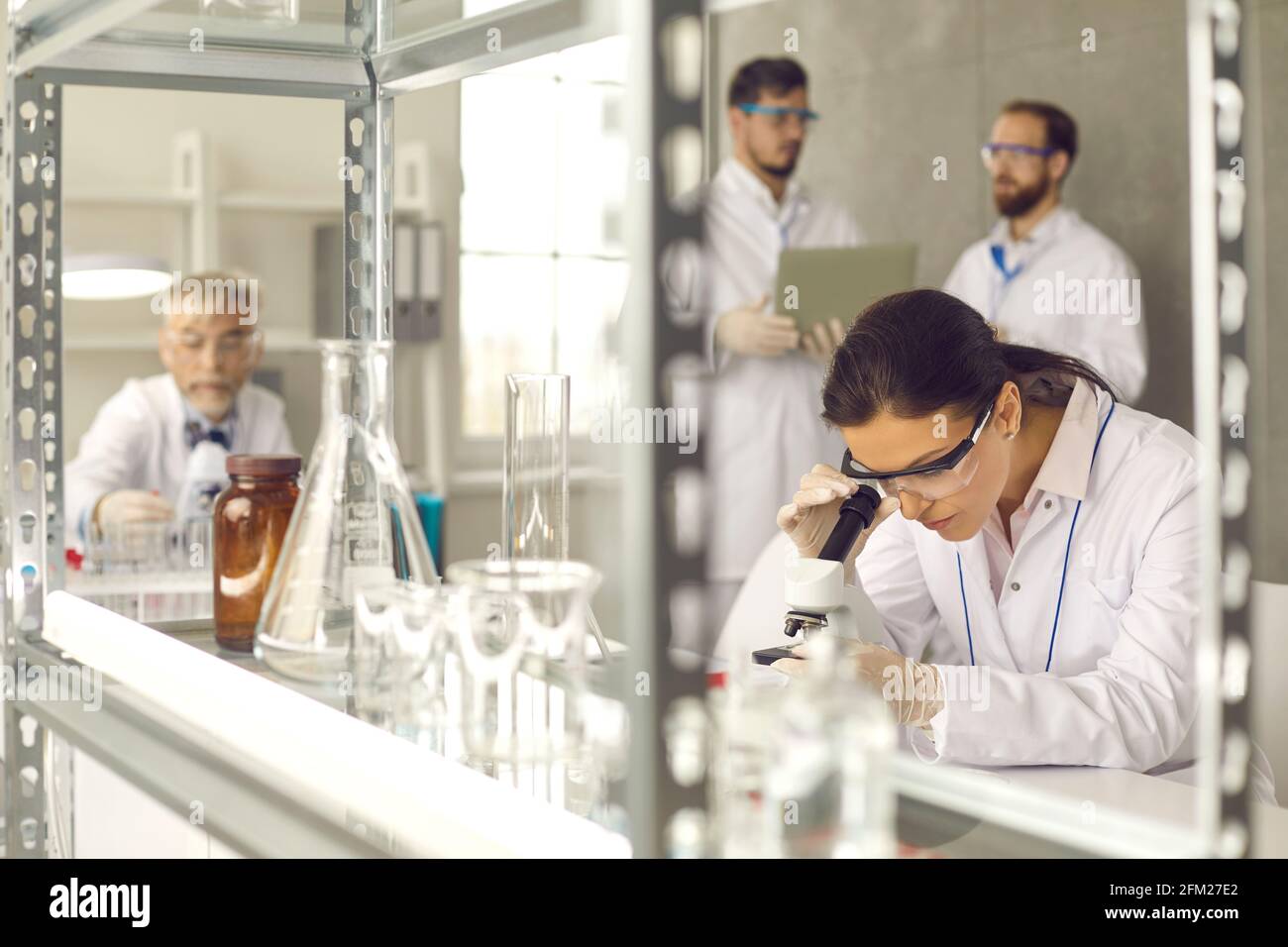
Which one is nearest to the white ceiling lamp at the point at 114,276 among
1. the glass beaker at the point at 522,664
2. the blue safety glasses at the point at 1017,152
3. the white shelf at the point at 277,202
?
the white shelf at the point at 277,202

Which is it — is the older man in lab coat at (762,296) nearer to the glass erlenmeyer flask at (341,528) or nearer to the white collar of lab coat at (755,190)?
the white collar of lab coat at (755,190)

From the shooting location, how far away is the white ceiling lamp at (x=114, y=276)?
3.88 m

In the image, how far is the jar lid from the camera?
118cm

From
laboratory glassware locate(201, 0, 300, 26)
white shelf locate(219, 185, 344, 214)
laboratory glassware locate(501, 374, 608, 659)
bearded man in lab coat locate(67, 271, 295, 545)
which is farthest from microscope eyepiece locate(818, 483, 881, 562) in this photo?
white shelf locate(219, 185, 344, 214)

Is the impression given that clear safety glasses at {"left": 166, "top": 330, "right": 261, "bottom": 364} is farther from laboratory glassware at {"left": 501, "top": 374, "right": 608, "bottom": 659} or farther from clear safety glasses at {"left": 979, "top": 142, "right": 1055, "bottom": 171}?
laboratory glassware at {"left": 501, "top": 374, "right": 608, "bottom": 659}

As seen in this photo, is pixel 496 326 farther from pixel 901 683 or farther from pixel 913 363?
pixel 901 683

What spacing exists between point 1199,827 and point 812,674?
0.59ft

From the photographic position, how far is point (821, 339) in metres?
3.03

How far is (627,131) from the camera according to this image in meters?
0.52

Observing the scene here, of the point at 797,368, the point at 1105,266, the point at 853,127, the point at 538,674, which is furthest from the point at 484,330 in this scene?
the point at 538,674

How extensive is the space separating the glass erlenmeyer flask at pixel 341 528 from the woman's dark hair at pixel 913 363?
733 mm

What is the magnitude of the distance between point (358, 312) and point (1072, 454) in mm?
926

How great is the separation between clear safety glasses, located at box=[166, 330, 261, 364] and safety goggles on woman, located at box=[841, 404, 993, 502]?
7.22 ft
